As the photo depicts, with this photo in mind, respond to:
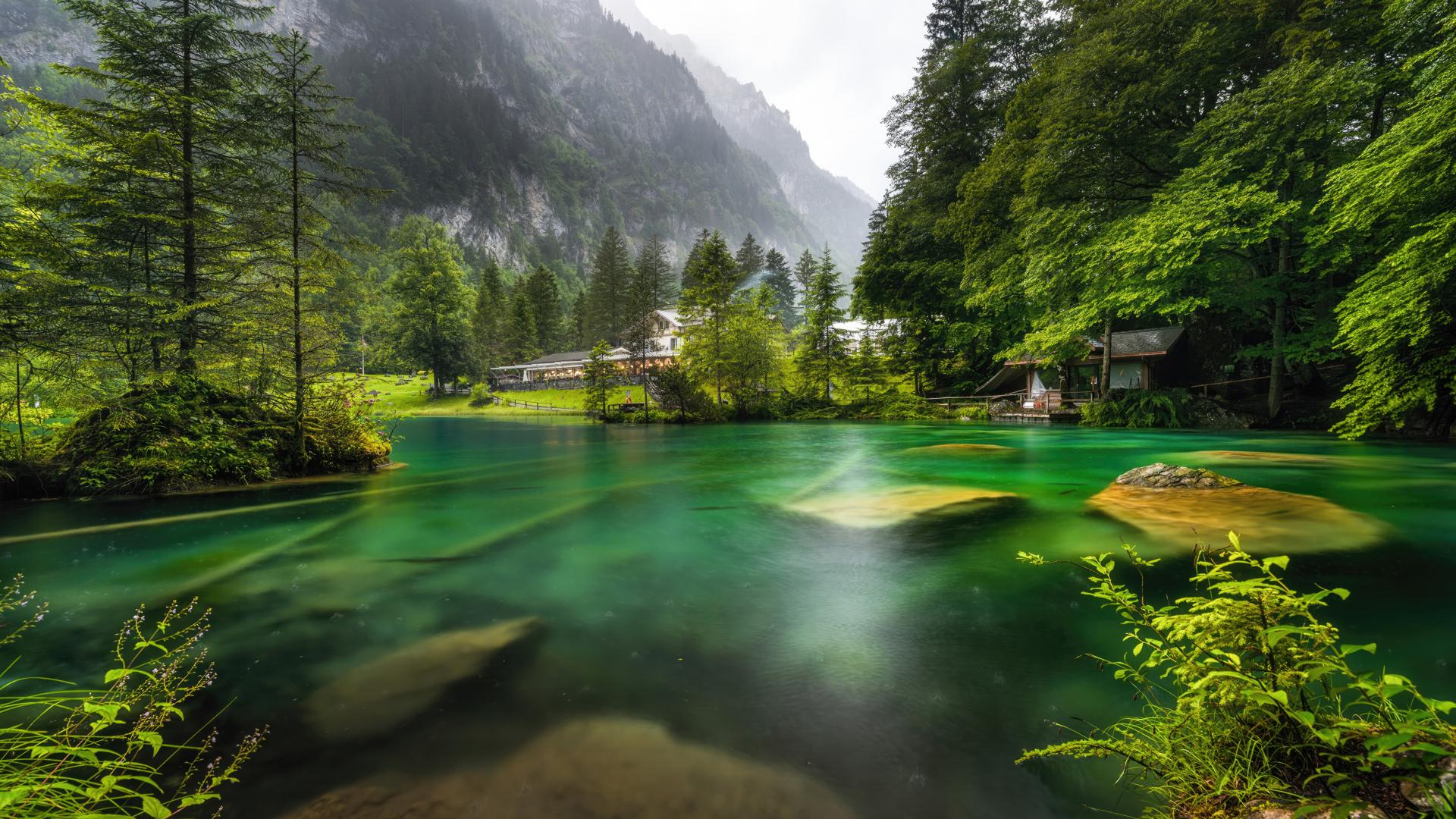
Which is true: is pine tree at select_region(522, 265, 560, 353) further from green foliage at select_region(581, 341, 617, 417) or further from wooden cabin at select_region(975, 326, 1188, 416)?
wooden cabin at select_region(975, 326, 1188, 416)

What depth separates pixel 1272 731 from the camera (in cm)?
209

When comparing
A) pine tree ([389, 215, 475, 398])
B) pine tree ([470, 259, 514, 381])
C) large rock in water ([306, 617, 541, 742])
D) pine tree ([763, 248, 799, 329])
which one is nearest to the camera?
large rock in water ([306, 617, 541, 742])

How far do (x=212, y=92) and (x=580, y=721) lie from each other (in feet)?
53.8

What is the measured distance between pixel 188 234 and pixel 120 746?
1301cm

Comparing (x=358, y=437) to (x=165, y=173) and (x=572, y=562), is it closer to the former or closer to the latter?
(x=165, y=173)

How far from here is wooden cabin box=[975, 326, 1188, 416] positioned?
2655cm

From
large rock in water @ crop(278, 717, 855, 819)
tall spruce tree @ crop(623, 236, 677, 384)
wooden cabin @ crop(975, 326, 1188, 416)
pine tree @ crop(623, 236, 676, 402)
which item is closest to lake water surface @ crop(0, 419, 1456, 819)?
large rock in water @ crop(278, 717, 855, 819)

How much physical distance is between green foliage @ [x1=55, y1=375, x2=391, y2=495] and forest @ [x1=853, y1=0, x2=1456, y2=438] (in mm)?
24757

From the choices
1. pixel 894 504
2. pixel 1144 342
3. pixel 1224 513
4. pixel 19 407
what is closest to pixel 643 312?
pixel 1144 342

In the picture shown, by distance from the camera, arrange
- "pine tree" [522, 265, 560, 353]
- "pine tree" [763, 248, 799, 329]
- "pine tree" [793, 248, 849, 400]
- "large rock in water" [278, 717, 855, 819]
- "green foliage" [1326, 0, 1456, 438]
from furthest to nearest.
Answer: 1. "pine tree" [763, 248, 799, 329]
2. "pine tree" [522, 265, 560, 353]
3. "pine tree" [793, 248, 849, 400]
4. "green foliage" [1326, 0, 1456, 438]
5. "large rock in water" [278, 717, 855, 819]

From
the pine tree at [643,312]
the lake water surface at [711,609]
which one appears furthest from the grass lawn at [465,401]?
the lake water surface at [711,609]

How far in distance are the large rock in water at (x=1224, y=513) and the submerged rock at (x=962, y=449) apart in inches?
231

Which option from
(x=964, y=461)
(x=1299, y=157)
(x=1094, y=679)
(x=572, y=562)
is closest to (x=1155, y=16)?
(x=1299, y=157)

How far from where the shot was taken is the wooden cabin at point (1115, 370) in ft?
87.1
